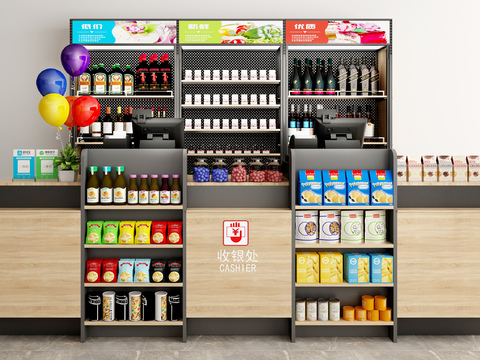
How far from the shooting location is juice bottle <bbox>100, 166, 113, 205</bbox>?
3.01m

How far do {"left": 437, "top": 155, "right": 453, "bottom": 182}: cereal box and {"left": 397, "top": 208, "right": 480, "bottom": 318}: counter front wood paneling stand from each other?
0.85 ft

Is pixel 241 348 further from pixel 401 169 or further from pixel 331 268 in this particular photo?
pixel 401 169

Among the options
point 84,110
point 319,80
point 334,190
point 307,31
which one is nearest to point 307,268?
point 334,190

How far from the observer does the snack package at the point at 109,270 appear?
3.04 meters

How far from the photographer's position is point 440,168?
318 centimetres

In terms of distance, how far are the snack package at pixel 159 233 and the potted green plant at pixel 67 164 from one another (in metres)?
0.71

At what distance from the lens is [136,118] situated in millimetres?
3369

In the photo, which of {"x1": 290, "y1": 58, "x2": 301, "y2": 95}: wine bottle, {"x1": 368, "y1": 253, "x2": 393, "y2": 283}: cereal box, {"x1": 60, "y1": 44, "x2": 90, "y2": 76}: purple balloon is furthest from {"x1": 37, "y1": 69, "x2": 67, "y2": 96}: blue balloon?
{"x1": 368, "y1": 253, "x2": 393, "y2": 283}: cereal box

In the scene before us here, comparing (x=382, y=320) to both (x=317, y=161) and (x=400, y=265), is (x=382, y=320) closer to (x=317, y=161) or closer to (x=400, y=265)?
(x=400, y=265)

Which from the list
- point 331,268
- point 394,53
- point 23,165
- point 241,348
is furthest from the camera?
point 394,53

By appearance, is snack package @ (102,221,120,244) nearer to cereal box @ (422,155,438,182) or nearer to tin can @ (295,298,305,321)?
tin can @ (295,298,305,321)

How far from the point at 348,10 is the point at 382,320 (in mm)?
3535

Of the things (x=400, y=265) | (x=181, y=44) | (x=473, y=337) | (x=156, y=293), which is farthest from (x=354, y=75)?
(x=156, y=293)

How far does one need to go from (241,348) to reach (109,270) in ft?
3.40
